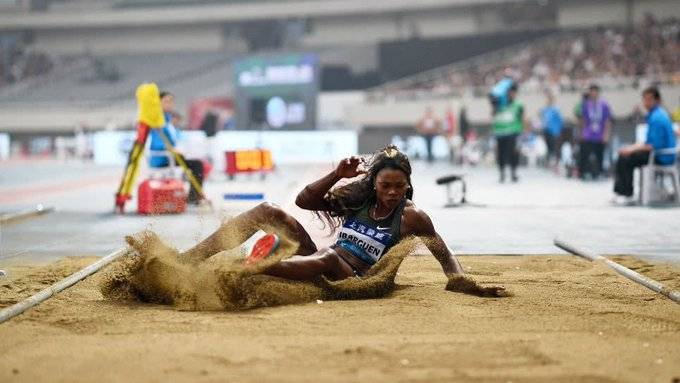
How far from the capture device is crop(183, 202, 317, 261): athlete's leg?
21.4 ft

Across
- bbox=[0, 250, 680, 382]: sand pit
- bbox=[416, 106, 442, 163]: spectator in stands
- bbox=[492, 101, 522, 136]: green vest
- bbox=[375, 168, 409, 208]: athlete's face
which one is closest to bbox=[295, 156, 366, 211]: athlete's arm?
bbox=[375, 168, 409, 208]: athlete's face

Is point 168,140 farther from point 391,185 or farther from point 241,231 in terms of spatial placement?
point 391,185

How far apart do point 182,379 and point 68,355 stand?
0.83 meters

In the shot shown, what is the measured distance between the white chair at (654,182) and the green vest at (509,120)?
194 inches

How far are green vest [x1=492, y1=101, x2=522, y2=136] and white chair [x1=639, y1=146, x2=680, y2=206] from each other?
4.93 metres

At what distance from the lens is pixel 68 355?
4.66 meters

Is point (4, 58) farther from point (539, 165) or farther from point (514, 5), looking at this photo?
point (539, 165)

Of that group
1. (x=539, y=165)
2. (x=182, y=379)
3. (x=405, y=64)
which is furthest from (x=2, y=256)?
(x=405, y=64)

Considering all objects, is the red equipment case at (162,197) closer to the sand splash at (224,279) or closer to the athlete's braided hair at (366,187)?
the sand splash at (224,279)

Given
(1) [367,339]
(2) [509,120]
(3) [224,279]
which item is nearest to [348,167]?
(3) [224,279]

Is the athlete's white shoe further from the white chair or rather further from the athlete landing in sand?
the white chair

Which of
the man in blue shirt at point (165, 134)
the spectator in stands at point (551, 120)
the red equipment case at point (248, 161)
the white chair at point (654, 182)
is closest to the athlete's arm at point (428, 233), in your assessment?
the man in blue shirt at point (165, 134)

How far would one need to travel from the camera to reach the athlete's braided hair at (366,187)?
6547mm

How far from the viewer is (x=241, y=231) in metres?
6.57
